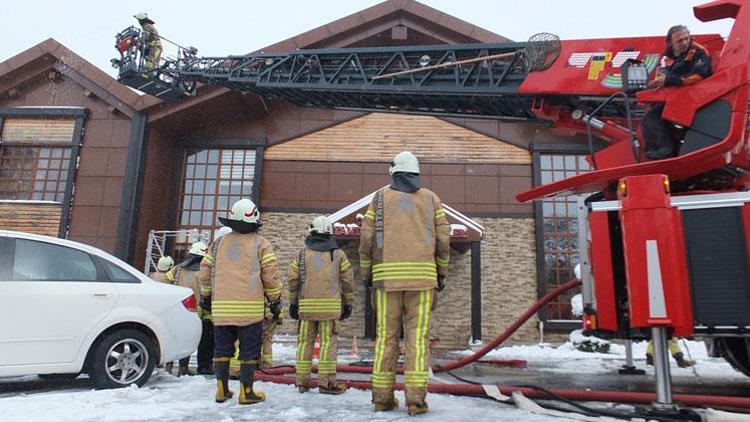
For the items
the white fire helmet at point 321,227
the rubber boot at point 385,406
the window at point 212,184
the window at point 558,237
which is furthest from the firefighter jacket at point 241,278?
the window at point 558,237

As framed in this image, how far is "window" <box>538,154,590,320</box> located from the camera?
1331 cm

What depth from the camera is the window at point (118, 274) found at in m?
5.29

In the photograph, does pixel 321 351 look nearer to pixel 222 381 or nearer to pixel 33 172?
pixel 222 381

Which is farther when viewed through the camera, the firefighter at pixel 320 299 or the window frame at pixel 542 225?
the window frame at pixel 542 225

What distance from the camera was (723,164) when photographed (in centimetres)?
420

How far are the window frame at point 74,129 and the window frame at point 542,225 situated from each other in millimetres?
12559

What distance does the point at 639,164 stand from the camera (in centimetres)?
405

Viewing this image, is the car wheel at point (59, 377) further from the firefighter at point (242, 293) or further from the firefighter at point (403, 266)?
the firefighter at point (403, 266)

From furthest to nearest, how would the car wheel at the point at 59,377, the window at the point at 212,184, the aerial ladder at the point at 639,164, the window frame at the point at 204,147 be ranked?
the window at the point at 212,184
the window frame at the point at 204,147
the car wheel at the point at 59,377
the aerial ladder at the point at 639,164

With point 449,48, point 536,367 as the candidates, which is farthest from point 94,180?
point 536,367

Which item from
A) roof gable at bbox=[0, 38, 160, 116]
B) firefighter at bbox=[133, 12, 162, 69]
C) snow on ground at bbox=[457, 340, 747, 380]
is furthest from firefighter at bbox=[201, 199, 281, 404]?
roof gable at bbox=[0, 38, 160, 116]

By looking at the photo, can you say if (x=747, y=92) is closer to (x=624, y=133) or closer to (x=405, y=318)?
(x=624, y=133)

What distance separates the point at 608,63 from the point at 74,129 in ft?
45.5

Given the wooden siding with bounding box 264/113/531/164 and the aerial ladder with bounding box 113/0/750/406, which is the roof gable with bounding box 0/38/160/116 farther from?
the aerial ladder with bounding box 113/0/750/406
